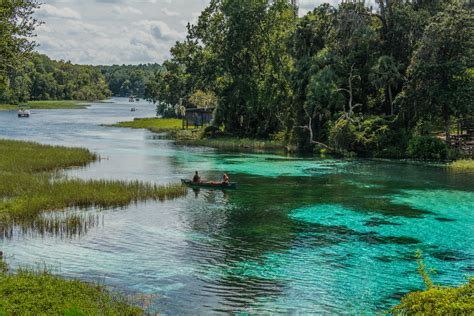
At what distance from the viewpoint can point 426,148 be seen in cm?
5878

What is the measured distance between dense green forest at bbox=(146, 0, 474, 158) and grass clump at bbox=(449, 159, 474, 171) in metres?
3.53

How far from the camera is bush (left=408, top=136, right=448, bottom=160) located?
58188 millimetres

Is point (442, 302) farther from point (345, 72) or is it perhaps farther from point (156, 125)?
point (156, 125)

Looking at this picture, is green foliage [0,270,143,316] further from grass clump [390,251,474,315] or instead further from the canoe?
the canoe

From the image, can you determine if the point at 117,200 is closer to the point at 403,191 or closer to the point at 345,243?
the point at 345,243

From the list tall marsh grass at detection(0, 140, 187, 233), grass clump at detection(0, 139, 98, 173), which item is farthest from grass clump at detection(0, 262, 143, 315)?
grass clump at detection(0, 139, 98, 173)

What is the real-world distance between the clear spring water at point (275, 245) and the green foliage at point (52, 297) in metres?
1.52

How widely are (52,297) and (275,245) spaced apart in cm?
1196


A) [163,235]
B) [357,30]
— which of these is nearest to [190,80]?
[357,30]

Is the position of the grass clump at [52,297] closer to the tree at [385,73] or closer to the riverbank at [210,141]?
the tree at [385,73]

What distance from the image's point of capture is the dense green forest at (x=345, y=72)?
56.5 m

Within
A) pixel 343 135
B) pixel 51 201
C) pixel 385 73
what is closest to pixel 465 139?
pixel 385 73

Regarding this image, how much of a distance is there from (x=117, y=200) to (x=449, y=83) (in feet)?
127

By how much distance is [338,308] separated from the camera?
58.1ft
